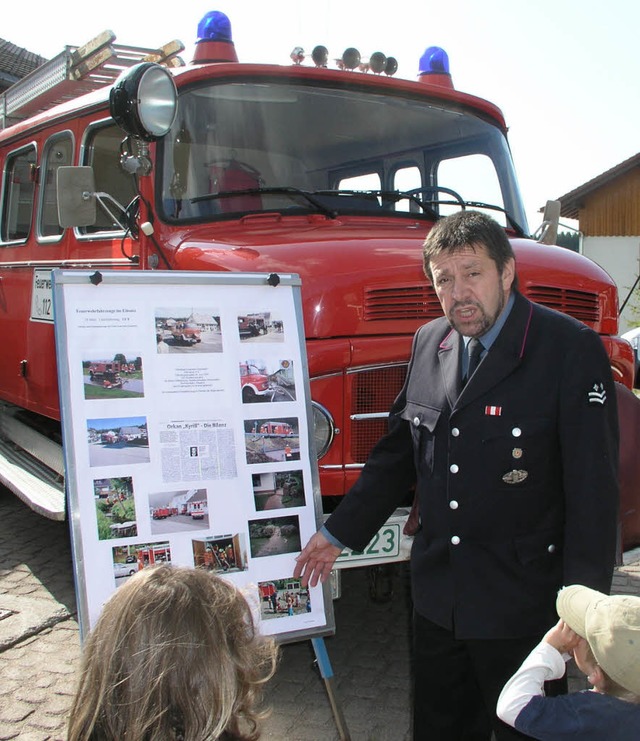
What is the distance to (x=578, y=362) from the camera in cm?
219

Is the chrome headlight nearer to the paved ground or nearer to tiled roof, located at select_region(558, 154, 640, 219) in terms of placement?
the paved ground

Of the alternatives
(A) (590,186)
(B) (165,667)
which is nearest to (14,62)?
(B) (165,667)

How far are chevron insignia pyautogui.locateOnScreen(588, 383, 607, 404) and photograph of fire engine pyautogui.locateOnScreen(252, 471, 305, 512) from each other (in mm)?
1138

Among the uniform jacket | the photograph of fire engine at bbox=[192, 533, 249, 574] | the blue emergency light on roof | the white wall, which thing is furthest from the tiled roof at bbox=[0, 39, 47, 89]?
the white wall

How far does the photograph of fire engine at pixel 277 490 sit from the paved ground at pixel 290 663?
683 mm

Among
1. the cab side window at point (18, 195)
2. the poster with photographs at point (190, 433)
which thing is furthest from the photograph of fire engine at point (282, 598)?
the cab side window at point (18, 195)

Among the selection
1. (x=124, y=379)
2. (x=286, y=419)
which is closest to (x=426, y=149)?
(x=286, y=419)

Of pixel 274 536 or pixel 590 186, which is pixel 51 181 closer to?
pixel 274 536

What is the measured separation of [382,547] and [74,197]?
6.78 feet

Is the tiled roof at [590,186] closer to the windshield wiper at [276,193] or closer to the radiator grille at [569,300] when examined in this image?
the radiator grille at [569,300]

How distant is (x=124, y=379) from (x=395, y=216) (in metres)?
1.83

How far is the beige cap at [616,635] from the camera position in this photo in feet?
5.59

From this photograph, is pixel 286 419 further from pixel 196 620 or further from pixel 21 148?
pixel 21 148

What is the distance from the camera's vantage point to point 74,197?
148 inches
